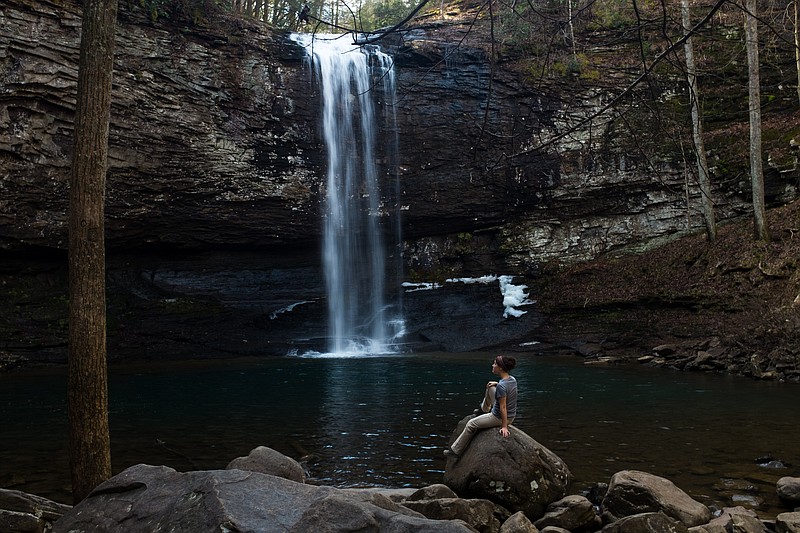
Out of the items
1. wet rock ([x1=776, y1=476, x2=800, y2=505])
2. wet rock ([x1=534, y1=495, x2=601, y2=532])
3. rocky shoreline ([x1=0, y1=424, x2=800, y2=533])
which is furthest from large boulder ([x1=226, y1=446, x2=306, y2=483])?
wet rock ([x1=776, y1=476, x2=800, y2=505])

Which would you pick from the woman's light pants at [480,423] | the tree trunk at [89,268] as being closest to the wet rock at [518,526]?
the woman's light pants at [480,423]

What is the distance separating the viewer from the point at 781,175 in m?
22.2

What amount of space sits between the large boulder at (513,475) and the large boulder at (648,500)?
→ 20.5 inches

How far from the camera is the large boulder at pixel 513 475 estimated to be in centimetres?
582

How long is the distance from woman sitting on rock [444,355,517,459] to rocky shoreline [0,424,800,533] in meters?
0.11

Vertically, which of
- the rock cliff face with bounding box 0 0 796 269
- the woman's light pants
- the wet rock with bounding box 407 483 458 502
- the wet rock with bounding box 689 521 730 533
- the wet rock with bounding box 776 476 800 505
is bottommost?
the wet rock with bounding box 776 476 800 505

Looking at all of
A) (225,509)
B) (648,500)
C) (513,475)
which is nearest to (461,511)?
(513,475)

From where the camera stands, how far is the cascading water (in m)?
25.7

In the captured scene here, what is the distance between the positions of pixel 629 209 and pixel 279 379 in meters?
17.5

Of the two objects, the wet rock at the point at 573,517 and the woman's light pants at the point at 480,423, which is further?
the woman's light pants at the point at 480,423

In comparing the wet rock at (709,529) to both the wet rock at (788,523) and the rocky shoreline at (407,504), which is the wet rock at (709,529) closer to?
the rocky shoreline at (407,504)

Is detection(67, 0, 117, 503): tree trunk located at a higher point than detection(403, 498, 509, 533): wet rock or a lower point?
higher

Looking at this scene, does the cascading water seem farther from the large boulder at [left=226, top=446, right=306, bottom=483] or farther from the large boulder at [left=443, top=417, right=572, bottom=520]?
the large boulder at [left=443, top=417, right=572, bottom=520]

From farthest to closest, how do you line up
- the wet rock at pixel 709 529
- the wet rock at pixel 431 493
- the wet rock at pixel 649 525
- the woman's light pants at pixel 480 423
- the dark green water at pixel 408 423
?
1. the dark green water at pixel 408 423
2. the woman's light pants at pixel 480 423
3. the wet rock at pixel 431 493
4. the wet rock at pixel 709 529
5. the wet rock at pixel 649 525
